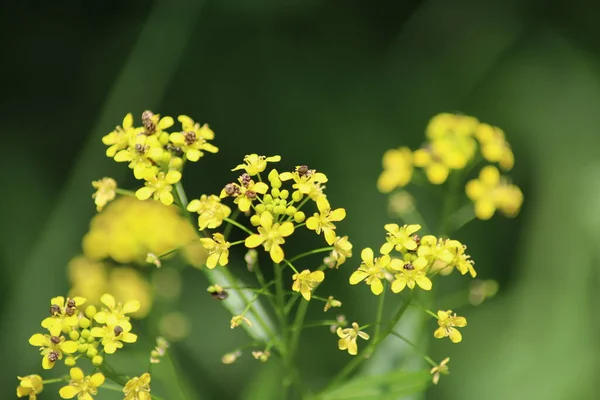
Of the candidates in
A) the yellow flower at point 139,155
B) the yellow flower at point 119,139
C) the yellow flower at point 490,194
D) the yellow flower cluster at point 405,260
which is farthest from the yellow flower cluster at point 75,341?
the yellow flower at point 490,194

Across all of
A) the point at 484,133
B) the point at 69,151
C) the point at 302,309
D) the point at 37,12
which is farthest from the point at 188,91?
the point at 302,309

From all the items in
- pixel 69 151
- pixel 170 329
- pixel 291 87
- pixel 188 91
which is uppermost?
pixel 291 87

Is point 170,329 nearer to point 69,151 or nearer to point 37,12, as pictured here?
point 69,151

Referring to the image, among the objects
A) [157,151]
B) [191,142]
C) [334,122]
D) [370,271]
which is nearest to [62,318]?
[157,151]

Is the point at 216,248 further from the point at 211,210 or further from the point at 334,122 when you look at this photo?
the point at 334,122

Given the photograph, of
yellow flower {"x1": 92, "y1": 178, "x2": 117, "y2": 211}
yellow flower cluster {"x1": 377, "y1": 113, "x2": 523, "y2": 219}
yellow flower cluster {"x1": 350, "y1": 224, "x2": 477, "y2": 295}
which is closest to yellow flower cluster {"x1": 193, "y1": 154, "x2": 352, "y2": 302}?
yellow flower cluster {"x1": 350, "y1": 224, "x2": 477, "y2": 295}

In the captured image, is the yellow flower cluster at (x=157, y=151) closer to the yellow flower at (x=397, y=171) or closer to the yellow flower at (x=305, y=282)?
the yellow flower at (x=305, y=282)
